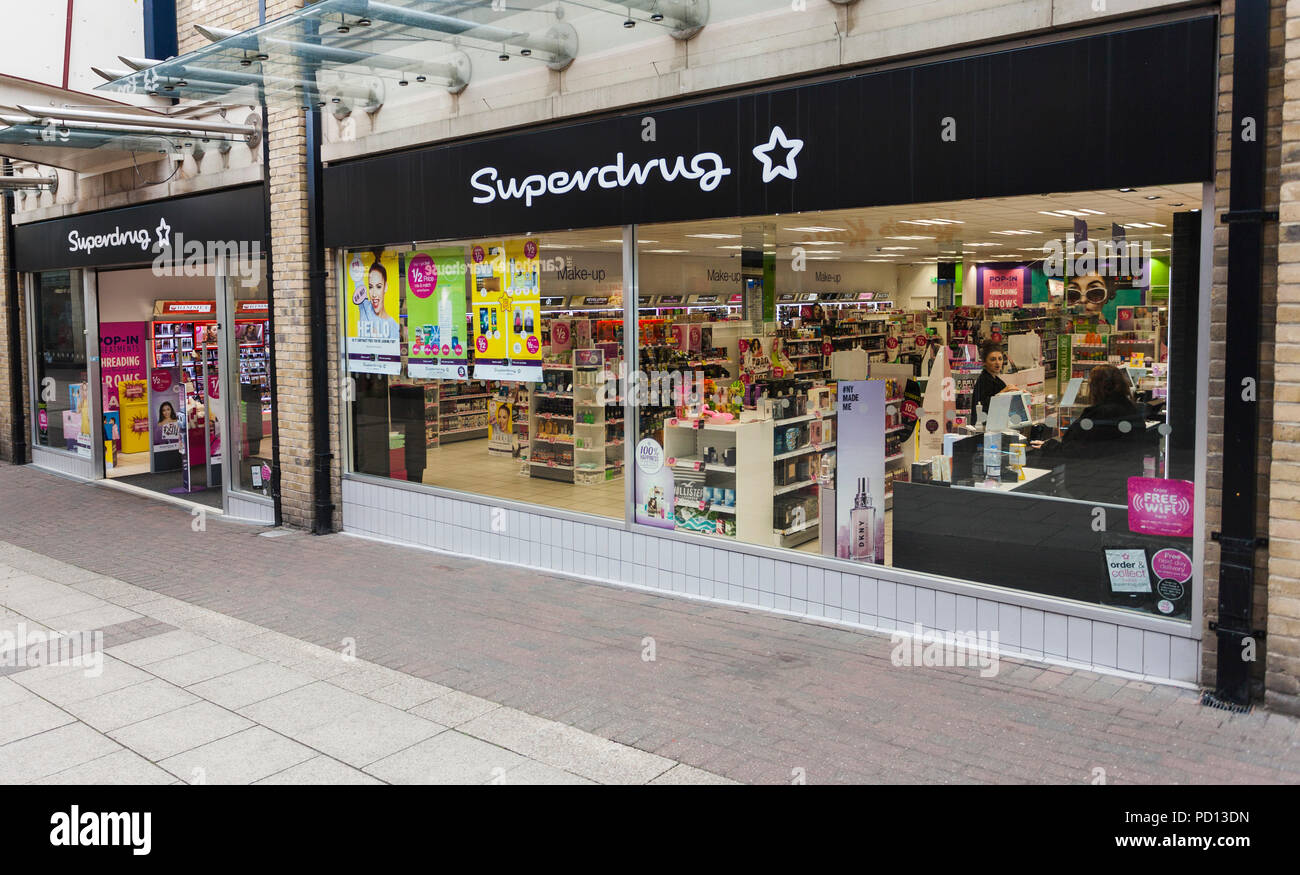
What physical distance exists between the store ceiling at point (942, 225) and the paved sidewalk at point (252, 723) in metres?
3.77

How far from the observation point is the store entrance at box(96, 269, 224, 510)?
44.6 ft

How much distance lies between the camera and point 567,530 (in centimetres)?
846

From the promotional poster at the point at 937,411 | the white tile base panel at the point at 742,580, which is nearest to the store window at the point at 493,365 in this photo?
the white tile base panel at the point at 742,580

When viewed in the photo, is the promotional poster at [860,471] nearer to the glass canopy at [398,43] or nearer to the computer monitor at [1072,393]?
the computer monitor at [1072,393]

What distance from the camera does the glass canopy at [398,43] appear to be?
7.00 metres

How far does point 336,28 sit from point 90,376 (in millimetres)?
9834

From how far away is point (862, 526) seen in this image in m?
7.08

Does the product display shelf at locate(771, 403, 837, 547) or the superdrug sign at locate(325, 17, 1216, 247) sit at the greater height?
the superdrug sign at locate(325, 17, 1216, 247)

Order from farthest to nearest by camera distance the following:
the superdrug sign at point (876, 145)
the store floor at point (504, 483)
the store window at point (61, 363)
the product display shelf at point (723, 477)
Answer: the store window at point (61, 363), the store floor at point (504, 483), the product display shelf at point (723, 477), the superdrug sign at point (876, 145)

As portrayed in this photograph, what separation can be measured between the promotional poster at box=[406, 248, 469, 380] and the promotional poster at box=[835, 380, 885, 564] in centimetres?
363

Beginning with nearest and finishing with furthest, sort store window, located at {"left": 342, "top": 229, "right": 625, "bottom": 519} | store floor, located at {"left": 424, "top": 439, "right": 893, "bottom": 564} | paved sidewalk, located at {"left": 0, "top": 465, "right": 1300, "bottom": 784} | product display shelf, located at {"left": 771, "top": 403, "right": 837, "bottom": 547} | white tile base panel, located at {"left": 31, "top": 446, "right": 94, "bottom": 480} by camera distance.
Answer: paved sidewalk, located at {"left": 0, "top": 465, "right": 1300, "bottom": 784} < product display shelf, located at {"left": 771, "top": 403, "right": 837, "bottom": 547} < store floor, located at {"left": 424, "top": 439, "right": 893, "bottom": 564} < store window, located at {"left": 342, "top": 229, "right": 625, "bottom": 519} < white tile base panel, located at {"left": 31, "top": 446, "right": 94, "bottom": 480}

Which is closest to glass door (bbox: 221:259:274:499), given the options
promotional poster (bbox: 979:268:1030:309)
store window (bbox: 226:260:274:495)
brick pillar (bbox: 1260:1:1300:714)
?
store window (bbox: 226:260:274:495)

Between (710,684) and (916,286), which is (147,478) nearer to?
(710,684)

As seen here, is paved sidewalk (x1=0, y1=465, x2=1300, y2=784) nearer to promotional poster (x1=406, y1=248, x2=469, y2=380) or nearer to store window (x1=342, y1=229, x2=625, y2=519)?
store window (x1=342, y1=229, x2=625, y2=519)
